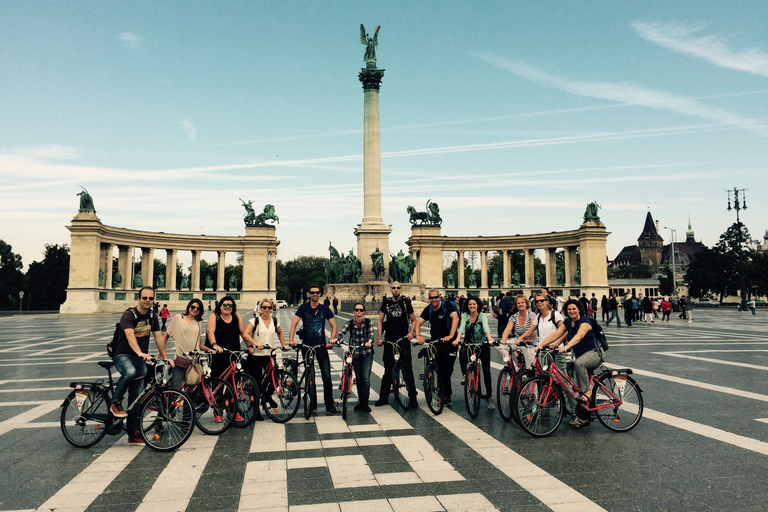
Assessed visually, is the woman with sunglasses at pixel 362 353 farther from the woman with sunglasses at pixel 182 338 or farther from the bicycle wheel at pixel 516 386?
the bicycle wheel at pixel 516 386

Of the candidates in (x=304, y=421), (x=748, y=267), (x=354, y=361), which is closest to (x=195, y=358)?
(x=304, y=421)

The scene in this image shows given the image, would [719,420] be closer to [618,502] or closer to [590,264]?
[618,502]

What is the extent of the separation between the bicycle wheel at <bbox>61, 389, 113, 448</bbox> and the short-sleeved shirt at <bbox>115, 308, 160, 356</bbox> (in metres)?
0.63

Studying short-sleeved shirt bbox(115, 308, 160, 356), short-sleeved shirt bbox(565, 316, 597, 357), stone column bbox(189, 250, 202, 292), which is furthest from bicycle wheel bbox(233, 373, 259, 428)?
stone column bbox(189, 250, 202, 292)

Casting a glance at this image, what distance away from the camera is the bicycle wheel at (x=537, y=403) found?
311 inches

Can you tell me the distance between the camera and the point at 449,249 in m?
78.7

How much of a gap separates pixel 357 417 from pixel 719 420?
5.68 metres

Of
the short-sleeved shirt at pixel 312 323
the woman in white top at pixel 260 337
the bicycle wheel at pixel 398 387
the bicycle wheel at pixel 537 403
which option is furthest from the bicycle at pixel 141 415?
the bicycle wheel at pixel 537 403

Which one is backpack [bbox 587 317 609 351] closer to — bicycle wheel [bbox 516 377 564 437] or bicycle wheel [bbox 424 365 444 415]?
bicycle wheel [bbox 516 377 564 437]

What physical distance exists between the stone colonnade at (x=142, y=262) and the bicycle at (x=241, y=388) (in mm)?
59755

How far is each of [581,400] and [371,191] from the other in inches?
1862

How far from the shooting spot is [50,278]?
261 feet

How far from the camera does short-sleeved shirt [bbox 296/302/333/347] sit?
931 centimetres

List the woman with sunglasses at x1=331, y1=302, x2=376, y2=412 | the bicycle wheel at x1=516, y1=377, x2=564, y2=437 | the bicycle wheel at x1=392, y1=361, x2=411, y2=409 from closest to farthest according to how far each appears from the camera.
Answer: the bicycle wheel at x1=516, y1=377, x2=564, y2=437 < the woman with sunglasses at x1=331, y1=302, x2=376, y2=412 < the bicycle wheel at x1=392, y1=361, x2=411, y2=409
